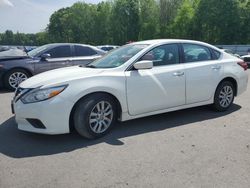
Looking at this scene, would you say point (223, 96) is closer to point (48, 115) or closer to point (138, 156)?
point (138, 156)

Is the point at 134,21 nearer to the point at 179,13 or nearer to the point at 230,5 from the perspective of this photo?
the point at 179,13

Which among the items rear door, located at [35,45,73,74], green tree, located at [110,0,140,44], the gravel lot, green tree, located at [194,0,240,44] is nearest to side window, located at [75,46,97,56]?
rear door, located at [35,45,73,74]

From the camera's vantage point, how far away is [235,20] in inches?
1678

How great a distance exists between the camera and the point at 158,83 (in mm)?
5094

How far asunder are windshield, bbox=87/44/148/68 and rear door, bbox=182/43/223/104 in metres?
0.96

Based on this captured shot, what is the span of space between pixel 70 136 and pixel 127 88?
117 centimetres

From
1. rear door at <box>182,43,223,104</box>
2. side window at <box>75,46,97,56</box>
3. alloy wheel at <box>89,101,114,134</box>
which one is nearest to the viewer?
alloy wheel at <box>89,101,114,134</box>

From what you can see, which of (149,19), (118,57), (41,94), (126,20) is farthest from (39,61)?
(126,20)

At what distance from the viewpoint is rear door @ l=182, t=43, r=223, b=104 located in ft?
18.1

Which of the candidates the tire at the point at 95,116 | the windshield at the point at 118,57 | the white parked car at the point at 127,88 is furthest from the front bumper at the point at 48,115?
the windshield at the point at 118,57

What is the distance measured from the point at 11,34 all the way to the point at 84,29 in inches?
1275

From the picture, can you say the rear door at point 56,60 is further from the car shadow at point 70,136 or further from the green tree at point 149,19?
the green tree at point 149,19

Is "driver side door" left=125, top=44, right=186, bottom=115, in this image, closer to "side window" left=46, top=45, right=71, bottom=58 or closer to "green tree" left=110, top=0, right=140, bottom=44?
"side window" left=46, top=45, right=71, bottom=58

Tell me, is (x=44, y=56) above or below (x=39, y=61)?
above
